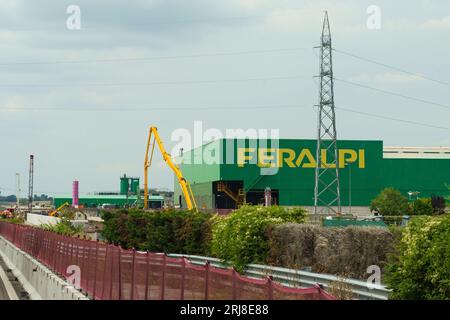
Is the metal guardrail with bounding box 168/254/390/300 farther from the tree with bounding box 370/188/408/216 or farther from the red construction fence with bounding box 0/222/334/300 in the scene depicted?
the tree with bounding box 370/188/408/216

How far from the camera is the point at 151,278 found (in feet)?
45.8

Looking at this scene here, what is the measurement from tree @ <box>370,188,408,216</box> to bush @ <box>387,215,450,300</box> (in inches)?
2849

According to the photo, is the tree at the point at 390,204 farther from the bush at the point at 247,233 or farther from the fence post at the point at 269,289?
the fence post at the point at 269,289

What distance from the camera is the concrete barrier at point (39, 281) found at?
18263 mm

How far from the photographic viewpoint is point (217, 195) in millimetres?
105688

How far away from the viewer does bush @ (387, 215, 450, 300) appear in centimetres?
1376

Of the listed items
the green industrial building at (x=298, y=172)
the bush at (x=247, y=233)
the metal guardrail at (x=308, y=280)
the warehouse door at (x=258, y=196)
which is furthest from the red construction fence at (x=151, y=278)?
the warehouse door at (x=258, y=196)

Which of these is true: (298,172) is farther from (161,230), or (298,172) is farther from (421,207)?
(161,230)

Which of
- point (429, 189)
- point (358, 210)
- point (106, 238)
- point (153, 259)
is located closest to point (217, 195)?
point (358, 210)

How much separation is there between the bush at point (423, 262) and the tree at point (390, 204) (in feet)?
237

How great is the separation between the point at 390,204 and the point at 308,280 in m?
70.2

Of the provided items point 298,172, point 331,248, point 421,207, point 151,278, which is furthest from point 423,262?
point 298,172
